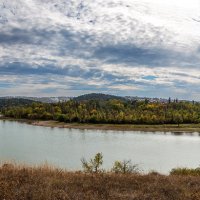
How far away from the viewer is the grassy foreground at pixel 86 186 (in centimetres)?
731

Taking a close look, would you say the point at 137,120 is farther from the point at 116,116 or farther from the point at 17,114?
the point at 17,114

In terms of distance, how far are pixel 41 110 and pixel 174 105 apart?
6153 centimetres

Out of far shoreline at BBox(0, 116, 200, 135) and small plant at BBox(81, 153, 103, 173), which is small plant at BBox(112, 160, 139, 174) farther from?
far shoreline at BBox(0, 116, 200, 135)

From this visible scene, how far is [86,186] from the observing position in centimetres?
823

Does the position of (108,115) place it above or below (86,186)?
below

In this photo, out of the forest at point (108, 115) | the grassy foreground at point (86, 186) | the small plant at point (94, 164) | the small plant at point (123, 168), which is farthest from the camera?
the forest at point (108, 115)

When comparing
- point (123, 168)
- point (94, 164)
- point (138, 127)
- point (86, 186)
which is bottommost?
point (138, 127)

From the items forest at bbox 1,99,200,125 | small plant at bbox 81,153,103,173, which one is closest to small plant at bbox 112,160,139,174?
small plant at bbox 81,153,103,173

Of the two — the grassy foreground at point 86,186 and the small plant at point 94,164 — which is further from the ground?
the grassy foreground at point 86,186

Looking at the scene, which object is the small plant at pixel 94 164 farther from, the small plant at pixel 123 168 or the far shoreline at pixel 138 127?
the far shoreline at pixel 138 127

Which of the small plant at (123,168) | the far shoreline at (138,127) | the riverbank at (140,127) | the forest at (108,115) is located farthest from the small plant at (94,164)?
the forest at (108,115)

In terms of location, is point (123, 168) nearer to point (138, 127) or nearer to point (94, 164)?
point (94, 164)

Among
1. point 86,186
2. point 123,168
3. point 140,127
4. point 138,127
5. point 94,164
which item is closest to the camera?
point 86,186

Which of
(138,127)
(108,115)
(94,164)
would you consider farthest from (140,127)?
(94,164)
